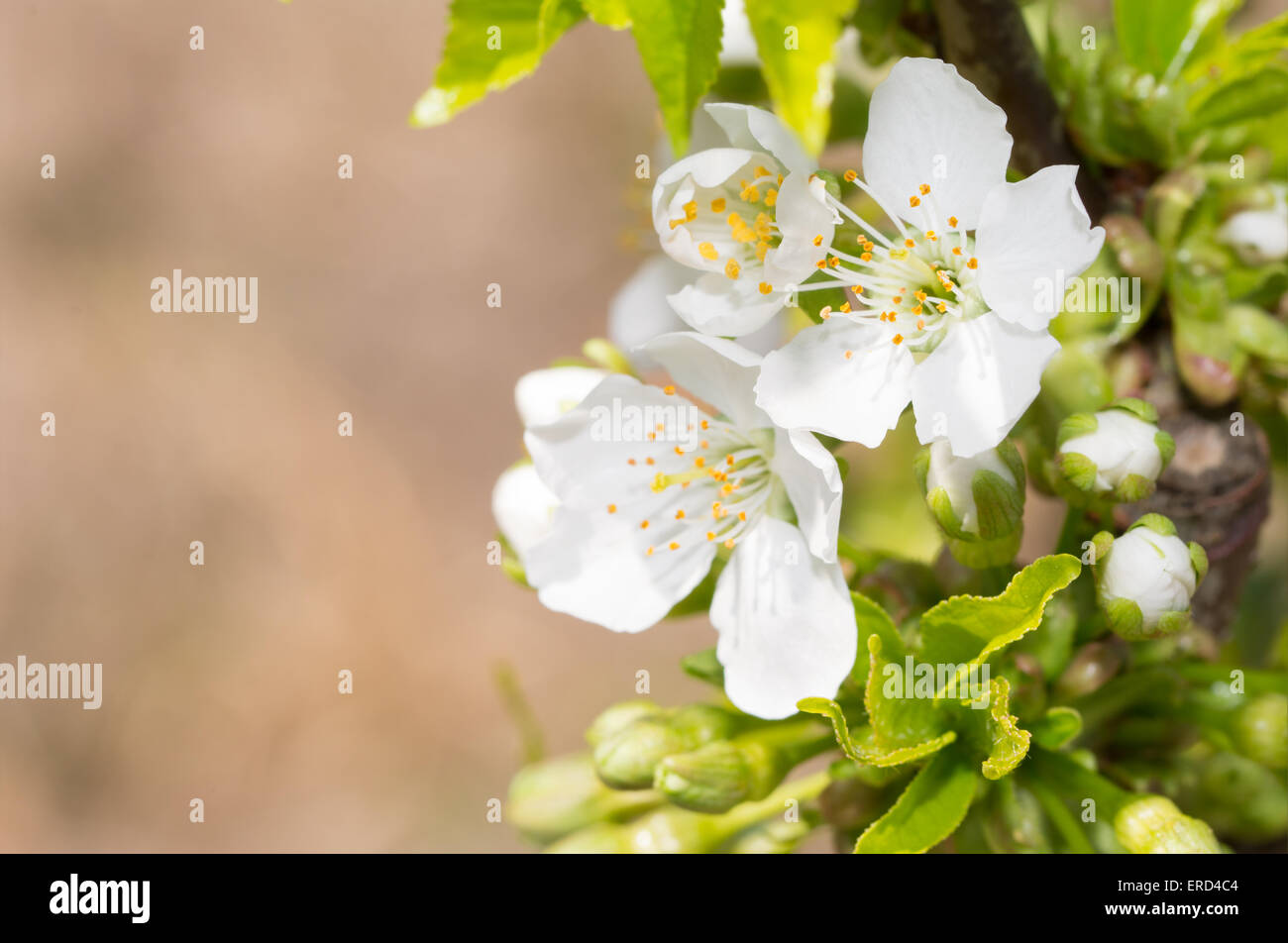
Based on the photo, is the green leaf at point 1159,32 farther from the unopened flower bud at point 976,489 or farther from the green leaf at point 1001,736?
the green leaf at point 1001,736

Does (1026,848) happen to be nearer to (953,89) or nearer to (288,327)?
(953,89)

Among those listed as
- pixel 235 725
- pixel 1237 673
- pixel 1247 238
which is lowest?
pixel 235 725

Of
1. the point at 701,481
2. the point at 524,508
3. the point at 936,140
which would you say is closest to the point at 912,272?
the point at 936,140

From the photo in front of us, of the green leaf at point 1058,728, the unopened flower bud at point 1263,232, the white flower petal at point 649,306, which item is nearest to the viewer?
the green leaf at point 1058,728

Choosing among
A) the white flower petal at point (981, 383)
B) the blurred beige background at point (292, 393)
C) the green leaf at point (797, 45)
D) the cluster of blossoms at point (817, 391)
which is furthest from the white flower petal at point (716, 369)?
the blurred beige background at point (292, 393)

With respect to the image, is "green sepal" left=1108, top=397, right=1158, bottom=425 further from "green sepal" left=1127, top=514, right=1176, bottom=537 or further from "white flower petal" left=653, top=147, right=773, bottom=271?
"white flower petal" left=653, top=147, right=773, bottom=271

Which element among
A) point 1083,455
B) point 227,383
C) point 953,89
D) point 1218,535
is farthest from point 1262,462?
point 227,383

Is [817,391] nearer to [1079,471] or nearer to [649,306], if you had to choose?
[1079,471]
